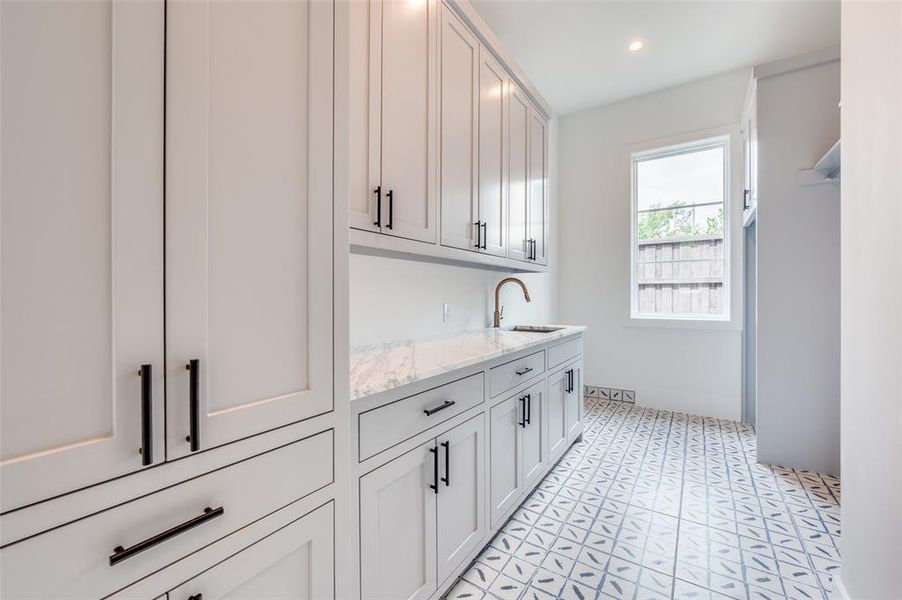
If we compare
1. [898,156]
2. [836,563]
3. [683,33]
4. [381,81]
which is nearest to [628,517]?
[836,563]

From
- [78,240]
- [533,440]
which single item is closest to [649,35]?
[533,440]

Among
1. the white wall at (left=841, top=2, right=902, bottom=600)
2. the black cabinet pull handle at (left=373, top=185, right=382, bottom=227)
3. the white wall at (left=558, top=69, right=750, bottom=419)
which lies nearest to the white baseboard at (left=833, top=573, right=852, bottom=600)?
the white wall at (left=841, top=2, right=902, bottom=600)

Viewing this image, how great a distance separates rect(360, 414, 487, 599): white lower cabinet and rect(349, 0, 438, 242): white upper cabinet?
2.73ft

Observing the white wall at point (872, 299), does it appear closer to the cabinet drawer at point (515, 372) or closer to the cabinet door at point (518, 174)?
the cabinet drawer at point (515, 372)

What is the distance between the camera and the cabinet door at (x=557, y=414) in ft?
7.92

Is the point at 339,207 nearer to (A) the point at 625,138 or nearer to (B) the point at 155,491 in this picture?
(B) the point at 155,491

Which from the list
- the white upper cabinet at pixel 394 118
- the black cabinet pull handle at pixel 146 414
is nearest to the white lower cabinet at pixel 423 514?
the black cabinet pull handle at pixel 146 414

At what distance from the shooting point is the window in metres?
3.65

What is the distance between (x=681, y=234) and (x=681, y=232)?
2cm

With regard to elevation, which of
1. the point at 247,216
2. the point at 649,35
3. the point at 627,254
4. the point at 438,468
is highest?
the point at 649,35

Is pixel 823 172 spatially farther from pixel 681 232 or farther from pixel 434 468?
pixel 434 468

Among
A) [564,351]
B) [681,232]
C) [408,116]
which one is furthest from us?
[681,232]

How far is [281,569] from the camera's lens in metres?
0.80

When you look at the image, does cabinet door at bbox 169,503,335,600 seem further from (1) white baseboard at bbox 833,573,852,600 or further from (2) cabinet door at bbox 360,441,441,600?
(1) white baseboard at bbox 833,573,852,600
